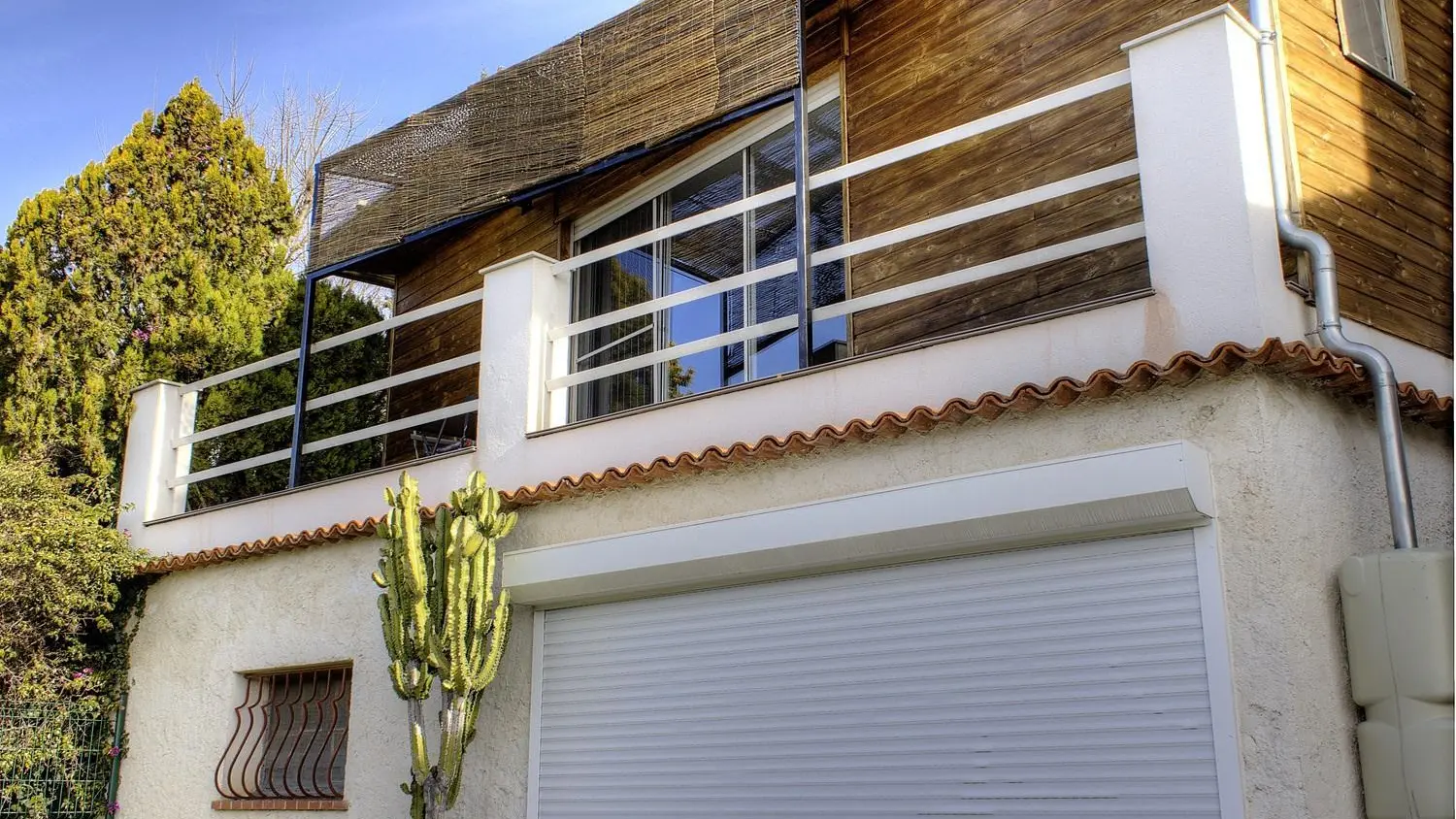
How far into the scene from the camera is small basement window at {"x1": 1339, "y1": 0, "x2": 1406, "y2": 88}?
27.6ft

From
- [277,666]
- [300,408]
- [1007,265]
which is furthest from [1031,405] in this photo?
[300,408]

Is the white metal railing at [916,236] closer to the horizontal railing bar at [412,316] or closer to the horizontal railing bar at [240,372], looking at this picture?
the horizontal railing bar at [412,316]

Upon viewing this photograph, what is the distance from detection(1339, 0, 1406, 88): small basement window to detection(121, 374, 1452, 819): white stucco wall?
10.5ft

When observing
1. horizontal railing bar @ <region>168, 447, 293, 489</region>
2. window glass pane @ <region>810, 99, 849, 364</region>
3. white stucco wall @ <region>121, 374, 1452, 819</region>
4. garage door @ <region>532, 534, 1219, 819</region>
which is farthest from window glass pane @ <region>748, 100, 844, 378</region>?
horizontal railing bar @ <region>168, 447, 293, 489</region>

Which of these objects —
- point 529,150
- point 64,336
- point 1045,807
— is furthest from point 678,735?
point 64,336

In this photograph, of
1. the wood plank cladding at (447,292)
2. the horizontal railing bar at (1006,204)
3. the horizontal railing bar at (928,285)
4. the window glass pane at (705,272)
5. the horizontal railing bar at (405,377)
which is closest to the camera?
the horizontal railing bar at (1006,204)

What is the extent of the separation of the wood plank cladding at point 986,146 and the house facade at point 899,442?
1.1 inches

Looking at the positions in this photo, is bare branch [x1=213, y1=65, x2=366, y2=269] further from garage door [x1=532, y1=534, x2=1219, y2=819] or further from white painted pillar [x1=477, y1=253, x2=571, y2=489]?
garage door [x1=532, y1=534, x2=1219, y2=819]

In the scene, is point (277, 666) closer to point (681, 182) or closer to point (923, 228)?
point (681, 182)

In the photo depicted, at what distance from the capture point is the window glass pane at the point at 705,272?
9758mm

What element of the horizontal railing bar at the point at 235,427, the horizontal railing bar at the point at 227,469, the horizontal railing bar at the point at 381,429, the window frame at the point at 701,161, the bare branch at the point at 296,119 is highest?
the bare branch at the point at 296,119

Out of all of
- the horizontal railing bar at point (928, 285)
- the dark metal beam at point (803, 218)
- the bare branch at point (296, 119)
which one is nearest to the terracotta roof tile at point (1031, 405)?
the dark metal beam at point (803, 218)

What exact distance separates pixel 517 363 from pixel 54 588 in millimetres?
4085

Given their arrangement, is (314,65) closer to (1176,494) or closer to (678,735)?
(678,735)
